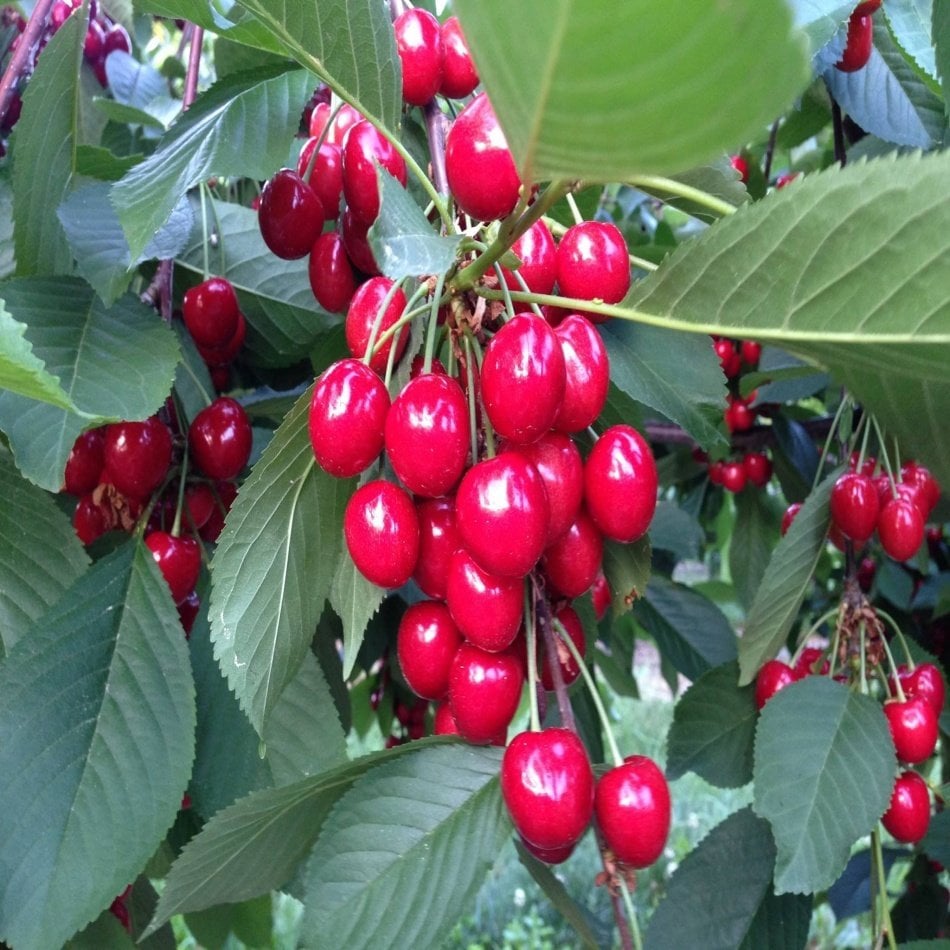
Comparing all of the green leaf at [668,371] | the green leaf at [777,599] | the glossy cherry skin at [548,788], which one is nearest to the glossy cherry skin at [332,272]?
the green leaf at [668,371]

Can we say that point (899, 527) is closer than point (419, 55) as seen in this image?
No

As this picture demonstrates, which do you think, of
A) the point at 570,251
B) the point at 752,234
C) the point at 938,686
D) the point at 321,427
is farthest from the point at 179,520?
the point at 938,686

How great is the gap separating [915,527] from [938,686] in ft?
0.82

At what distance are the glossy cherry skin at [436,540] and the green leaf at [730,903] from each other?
702 mm

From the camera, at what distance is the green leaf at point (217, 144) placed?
2.62ft

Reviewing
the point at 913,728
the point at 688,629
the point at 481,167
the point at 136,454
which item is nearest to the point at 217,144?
the point at 136,454

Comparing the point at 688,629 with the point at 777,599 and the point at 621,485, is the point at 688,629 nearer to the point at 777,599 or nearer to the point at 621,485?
the point at 777,599

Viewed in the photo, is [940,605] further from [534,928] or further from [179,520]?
[534,928]

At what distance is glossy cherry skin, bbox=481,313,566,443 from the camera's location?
1.89ft

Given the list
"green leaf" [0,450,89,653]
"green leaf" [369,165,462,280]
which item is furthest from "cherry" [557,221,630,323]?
"green leaf" [0,450,89,653]

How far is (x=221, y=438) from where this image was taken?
3.31 ft

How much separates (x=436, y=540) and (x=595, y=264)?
248 millimetres

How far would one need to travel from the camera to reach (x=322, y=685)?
96cm

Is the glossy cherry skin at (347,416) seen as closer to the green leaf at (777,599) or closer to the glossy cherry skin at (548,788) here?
the glossy cherry skin at (548,788)
